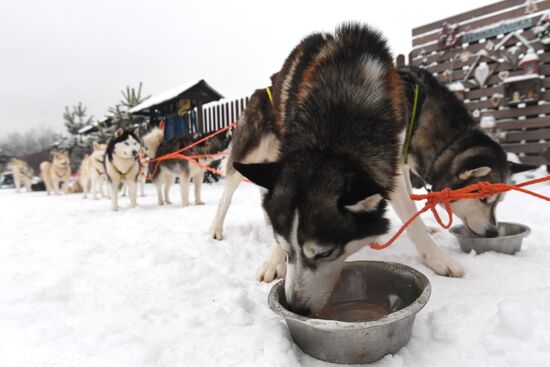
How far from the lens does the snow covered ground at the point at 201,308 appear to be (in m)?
1.34

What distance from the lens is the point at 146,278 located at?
2264 millimetres

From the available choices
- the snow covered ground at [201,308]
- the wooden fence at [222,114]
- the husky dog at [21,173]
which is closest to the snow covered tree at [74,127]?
the husky dog at [21,173]

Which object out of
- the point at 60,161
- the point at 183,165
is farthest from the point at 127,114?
the point at 183,165

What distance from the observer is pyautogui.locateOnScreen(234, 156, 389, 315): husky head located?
1434 millimetres

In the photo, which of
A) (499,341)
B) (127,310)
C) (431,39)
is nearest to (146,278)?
(127,310)

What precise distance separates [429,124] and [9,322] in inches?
129

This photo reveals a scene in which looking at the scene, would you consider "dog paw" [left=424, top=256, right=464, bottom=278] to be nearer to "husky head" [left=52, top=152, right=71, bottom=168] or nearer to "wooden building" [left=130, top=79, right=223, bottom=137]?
"wooden building" [left=130, top=79, right=223, bottom=137]

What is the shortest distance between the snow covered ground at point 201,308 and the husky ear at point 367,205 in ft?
2.03

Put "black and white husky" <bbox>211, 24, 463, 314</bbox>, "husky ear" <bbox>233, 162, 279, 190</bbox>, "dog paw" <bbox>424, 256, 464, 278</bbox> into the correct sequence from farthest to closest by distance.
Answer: "dog paw" <bbox>424, 256, 464, 278</bbox>
"husky ear" <bbox>233, 162, 279, 190</bbox>
"black and white husky" <bbox>211, 24, 463, 314</bbox>

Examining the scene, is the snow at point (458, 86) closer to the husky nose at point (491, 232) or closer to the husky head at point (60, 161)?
the husky nose at point (491, 232)

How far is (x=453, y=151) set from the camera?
2723 mm

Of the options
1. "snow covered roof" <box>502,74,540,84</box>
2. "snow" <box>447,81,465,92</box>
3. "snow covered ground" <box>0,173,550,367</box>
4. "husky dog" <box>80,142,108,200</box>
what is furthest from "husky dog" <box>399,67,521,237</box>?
"husky dog" <box>80,142,108,200</box>

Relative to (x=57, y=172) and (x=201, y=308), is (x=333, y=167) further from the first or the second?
(x=57, y=172)

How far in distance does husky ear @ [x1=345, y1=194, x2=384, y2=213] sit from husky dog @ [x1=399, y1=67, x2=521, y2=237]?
1.24 metres
